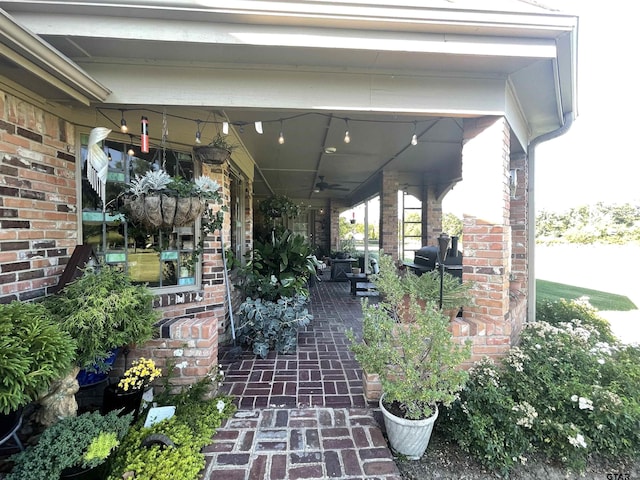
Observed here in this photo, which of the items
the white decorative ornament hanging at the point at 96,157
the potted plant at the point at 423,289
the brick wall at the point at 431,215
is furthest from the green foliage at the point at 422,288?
the brick wall at the point at 431,215

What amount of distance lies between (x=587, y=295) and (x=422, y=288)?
7560mm

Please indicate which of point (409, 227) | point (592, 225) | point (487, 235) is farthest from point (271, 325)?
point (592, 225)

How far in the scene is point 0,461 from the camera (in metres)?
1.53

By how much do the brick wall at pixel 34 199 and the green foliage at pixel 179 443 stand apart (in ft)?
3.88

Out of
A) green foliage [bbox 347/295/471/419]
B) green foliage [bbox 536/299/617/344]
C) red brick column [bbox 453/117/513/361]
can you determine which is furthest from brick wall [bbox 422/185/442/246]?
green foliage [bbox 347/295/471/419]

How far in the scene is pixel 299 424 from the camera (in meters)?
1.97

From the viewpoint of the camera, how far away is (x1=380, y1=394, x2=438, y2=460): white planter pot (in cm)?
171

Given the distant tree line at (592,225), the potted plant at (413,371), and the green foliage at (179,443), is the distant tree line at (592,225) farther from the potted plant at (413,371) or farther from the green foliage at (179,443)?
the green foliage at (179,443)

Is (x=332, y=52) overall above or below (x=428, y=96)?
above

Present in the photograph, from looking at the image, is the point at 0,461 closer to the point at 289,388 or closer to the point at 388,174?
the point at 289,388

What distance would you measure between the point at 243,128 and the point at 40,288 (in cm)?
253

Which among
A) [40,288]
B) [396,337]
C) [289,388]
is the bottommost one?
[289,388]

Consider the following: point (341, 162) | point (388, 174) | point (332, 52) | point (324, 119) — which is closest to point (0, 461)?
point (332, 52)

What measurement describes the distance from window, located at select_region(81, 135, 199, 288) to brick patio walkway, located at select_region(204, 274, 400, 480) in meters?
1.07
